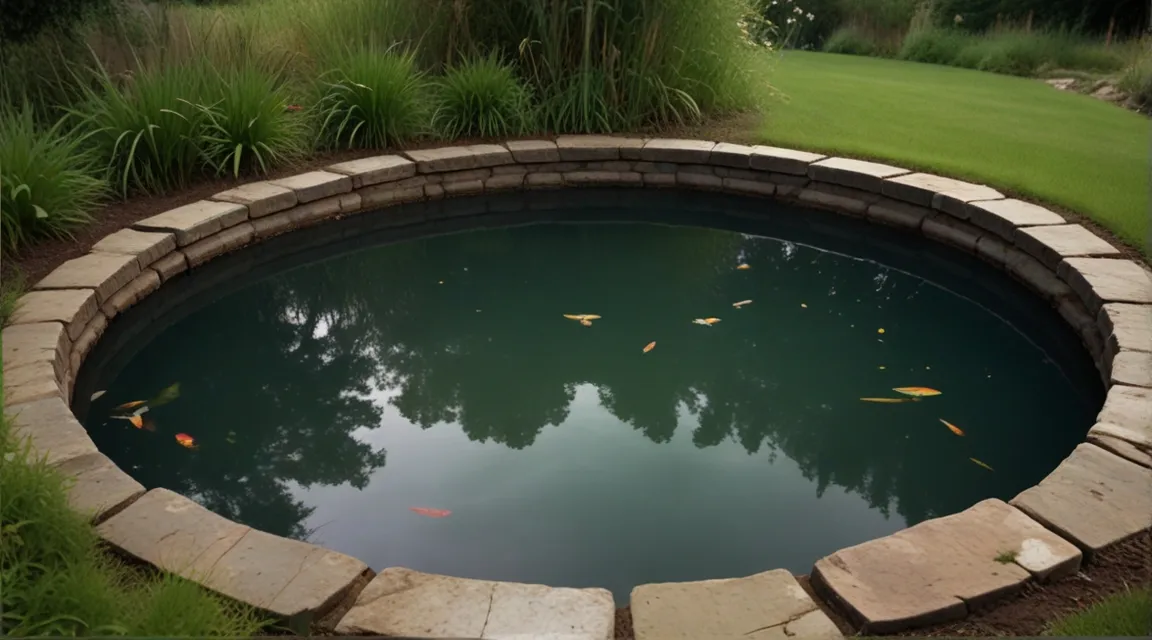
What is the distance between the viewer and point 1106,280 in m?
3.44

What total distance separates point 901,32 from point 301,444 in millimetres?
11240

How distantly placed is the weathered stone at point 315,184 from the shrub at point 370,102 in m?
0.39

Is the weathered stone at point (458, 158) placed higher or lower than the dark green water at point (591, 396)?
higher

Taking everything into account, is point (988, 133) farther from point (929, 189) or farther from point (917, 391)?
point (917, 391)

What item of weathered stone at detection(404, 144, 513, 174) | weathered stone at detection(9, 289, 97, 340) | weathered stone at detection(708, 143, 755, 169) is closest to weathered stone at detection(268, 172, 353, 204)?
weathered stone at detection(404, 144, 513, 174)

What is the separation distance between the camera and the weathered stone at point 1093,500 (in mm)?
2111

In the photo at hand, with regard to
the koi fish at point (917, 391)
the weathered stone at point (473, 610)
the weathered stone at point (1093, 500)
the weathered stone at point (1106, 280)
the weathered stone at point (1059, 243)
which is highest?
the weathered stone at point (1059, 243)

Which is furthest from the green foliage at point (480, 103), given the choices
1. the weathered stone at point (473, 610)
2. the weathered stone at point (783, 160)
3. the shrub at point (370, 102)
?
the weathered stone at point (473, 610)

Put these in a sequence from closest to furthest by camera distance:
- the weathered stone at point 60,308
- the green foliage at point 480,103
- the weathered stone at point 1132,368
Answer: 1. the weathered stone at point 1132,368
2. the weathered stone at point 60,308
3. the green foliage at point 480,103

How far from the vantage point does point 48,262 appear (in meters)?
3.62

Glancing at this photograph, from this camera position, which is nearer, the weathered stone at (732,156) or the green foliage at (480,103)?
the weathered stone at (732,156)

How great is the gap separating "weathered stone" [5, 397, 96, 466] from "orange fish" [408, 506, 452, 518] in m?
0.84

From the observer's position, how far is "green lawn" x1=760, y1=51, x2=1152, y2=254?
14.6 feet

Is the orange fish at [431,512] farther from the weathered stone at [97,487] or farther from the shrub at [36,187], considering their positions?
the shrub at [36,187]
